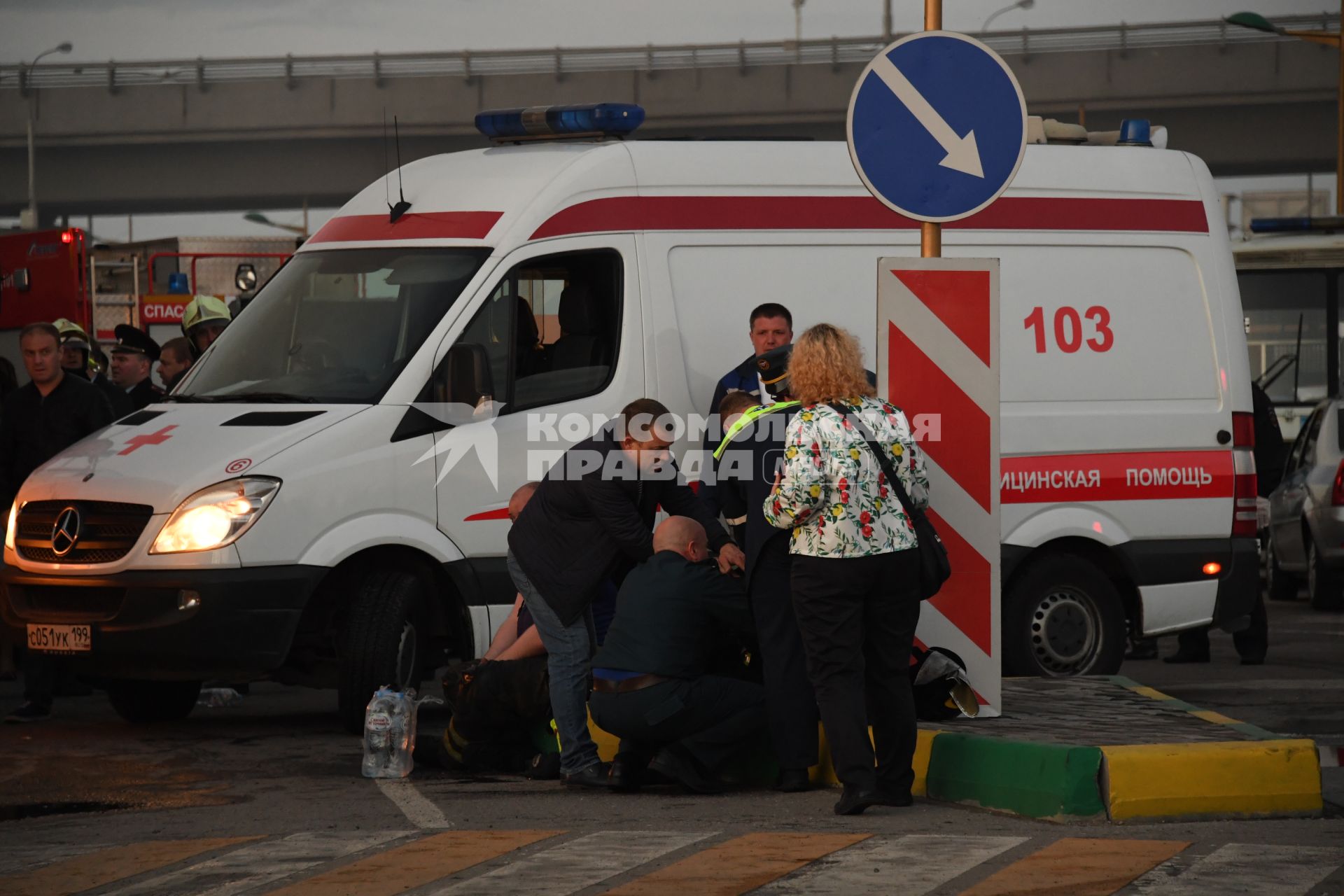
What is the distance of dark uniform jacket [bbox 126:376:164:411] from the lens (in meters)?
11.8

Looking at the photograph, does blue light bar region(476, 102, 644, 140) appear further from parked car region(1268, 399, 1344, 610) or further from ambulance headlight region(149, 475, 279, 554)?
parked car region(1268, 399, 1344, 610)

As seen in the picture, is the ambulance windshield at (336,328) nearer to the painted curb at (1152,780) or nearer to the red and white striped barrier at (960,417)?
the red and white striped barrier at (960,417)

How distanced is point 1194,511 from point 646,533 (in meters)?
3.77

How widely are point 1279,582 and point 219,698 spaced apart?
11.2 metres

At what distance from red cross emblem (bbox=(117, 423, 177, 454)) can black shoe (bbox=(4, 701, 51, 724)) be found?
1.75 m

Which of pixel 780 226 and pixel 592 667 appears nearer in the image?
pixel 592 667

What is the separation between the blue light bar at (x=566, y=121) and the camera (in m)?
10.1

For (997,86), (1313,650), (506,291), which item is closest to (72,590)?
(506,291)

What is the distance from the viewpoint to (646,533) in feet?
26.5

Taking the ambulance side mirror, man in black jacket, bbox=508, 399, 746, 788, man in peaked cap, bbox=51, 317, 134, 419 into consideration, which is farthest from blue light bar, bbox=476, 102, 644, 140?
man in peaked cap, bbox=51, 317, 134, 419

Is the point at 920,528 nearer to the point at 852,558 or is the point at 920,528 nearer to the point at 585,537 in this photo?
the point at 852,558

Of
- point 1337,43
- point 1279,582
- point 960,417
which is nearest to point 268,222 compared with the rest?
point 1337,43

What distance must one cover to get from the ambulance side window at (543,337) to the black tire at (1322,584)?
9116 mm

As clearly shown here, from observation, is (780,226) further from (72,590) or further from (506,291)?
(72,590)
